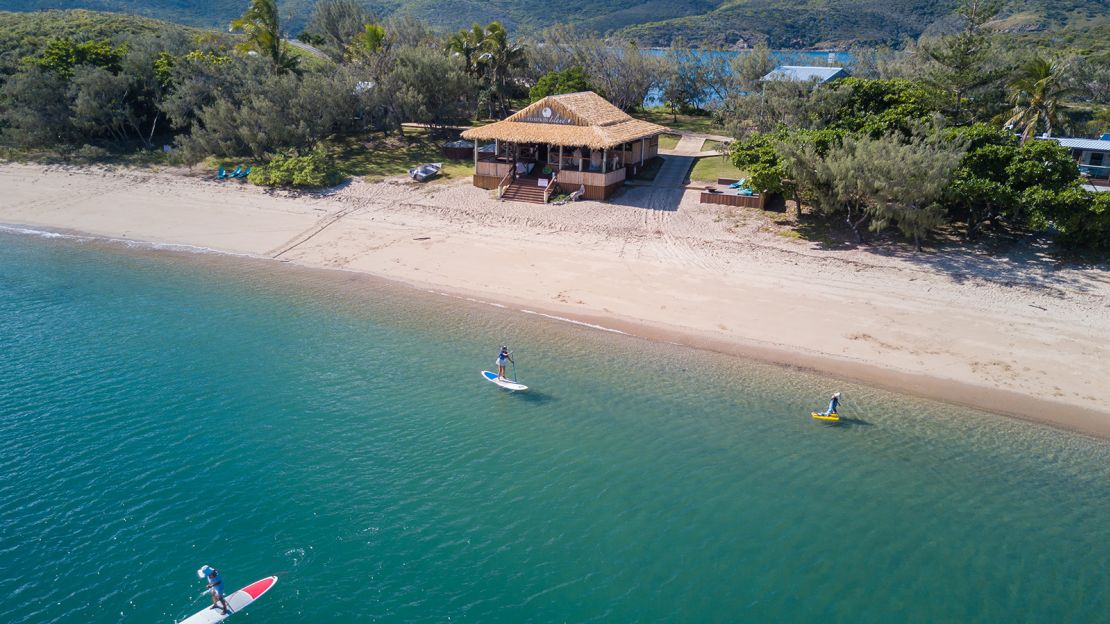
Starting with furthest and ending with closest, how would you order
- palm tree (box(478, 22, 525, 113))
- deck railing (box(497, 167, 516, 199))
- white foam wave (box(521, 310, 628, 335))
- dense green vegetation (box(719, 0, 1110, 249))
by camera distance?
palm tree (box(478, 22, 525, 113)) → deck railing (box(497, 167, 516, 199)) → dense green vegetation (box(719, 0, 1110, 249)) → white foam wave (box(521, 310, 628, 335))

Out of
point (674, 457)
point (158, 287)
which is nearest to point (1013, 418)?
point (674, 457)

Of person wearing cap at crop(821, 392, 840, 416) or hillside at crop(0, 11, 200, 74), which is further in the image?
hillside at crop(0, 11, 200, 74)

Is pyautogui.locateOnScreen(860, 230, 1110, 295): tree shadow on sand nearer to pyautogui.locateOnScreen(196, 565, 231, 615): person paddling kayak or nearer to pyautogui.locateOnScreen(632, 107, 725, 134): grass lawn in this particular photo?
pyautogui.locateOnScreen(632, 107, 725, 134): grass lawn

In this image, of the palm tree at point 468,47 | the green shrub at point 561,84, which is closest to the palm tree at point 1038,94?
the green shrub at point 561,84

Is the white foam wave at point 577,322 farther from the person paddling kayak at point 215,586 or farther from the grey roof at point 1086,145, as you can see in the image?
the grey roof at point 1086,145

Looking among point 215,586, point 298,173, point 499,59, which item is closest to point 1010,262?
point 215,586

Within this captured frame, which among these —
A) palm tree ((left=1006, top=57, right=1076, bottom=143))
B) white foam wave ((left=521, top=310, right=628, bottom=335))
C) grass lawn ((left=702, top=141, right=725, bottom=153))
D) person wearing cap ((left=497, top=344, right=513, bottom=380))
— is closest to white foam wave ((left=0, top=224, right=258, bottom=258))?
white foam wave ((left=521, top=310, right=628, bottom=335))

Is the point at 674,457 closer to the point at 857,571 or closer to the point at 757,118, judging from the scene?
the point at 857,571
